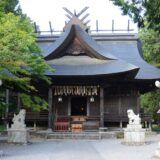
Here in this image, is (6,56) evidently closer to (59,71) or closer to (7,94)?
(59,71)

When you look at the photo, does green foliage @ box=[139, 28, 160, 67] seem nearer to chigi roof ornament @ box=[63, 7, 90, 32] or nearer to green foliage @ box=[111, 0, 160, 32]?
chigi roof ornament @ box=[63, 7, 90, 32]

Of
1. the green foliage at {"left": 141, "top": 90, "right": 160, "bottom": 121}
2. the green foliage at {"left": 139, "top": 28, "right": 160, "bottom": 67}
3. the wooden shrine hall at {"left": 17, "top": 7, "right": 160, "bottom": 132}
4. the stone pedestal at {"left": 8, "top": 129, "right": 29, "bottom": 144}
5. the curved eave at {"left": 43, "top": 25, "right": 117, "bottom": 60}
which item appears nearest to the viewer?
the stone pedestal at {"left": 8, "top": 129, "right": 29, "bottom": 144}

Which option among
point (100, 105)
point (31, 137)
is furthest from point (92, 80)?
point (31, 137)

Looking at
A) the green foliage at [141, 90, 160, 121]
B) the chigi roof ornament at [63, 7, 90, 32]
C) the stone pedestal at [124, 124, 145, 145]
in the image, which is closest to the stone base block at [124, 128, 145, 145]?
the stone pedestal at [124, 124, 145, 145]

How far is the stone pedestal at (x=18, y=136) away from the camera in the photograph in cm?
1775

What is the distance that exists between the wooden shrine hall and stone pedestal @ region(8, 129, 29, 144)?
454cm

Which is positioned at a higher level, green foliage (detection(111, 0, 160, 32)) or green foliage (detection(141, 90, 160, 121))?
green foliage (detection(111, 0, 160, 32))

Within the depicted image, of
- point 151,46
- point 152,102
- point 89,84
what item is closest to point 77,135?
point 89,84

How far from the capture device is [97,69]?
75.2 ft

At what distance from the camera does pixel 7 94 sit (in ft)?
82.2

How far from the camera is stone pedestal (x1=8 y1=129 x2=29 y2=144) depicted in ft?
58.2

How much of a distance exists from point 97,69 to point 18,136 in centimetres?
733

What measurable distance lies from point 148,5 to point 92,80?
11.3 meters

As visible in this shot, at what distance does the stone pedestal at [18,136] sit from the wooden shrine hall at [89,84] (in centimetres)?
454
